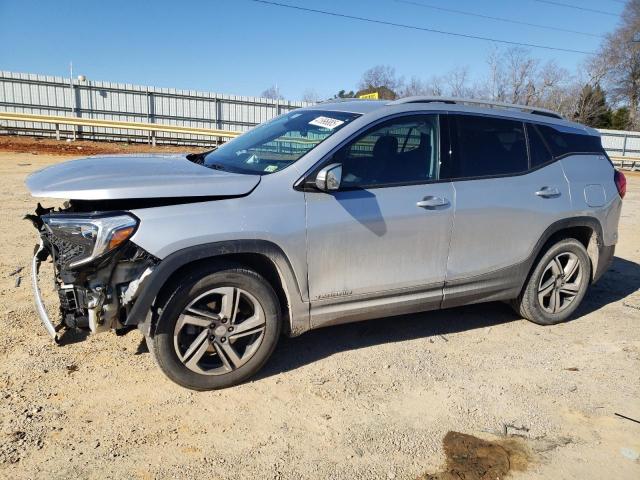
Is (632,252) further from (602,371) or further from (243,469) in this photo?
(243,469)

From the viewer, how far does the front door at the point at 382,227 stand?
135 inches

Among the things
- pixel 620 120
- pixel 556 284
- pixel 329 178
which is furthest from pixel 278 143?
pixel 620 120

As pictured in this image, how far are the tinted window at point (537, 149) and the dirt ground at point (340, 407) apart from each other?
151cm

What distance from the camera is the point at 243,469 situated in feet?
8.58

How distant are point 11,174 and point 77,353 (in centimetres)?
1000

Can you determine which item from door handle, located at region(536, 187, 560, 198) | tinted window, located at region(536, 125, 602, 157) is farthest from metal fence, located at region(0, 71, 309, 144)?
door handle, located at region(536, 187, 560, 198)

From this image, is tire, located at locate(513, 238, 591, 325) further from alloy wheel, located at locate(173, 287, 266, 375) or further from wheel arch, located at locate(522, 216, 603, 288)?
alloy wheel, located at locate(173, 287, 266, 375)

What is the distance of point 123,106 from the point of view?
2370cm

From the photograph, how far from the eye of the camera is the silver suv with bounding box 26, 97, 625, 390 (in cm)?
301

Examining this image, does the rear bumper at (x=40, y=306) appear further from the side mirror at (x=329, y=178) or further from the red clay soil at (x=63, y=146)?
the red clay soil at (x=63, y=146)

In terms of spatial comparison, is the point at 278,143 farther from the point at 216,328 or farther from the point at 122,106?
the point at 122,106

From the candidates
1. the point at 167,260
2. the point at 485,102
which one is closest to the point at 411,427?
the point at 167,260

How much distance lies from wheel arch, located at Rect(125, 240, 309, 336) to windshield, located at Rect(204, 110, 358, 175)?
1.91 feet

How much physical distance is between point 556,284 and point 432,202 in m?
1.75
